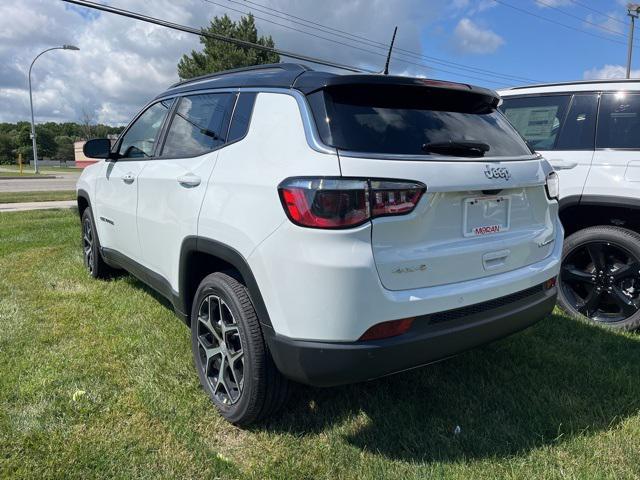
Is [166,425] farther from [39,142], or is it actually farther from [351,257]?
[39,142]

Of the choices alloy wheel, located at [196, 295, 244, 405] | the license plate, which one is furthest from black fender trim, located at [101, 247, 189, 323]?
the license plate

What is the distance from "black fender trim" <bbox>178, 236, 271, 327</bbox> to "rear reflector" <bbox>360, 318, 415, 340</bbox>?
467 millimetres

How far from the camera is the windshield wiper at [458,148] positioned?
7.55 feet

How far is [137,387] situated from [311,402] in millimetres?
1054

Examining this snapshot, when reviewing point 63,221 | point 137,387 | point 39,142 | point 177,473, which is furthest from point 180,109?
point 39,142

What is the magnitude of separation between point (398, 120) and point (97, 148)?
308 cm

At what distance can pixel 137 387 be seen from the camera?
9.86ft

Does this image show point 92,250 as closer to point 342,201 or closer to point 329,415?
point 329,415

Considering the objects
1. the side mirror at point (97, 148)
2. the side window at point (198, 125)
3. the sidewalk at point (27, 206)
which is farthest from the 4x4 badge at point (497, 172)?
the sidewalk at point (27, 206)

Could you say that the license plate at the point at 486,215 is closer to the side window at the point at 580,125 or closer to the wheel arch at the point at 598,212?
the wheel arch at the point at 598,212

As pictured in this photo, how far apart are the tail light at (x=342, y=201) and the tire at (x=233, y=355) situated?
63 cm

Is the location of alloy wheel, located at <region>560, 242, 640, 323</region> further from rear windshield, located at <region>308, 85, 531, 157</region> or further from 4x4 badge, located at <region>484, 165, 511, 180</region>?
4x4 badge, located at <region>484, 165, 511, 180</region>

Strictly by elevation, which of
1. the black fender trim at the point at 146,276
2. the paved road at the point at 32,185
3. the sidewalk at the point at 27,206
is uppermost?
the black fender trim at the point at 146,276

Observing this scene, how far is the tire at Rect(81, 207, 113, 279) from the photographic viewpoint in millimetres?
4922
